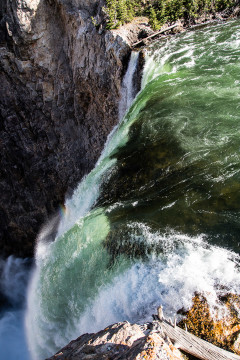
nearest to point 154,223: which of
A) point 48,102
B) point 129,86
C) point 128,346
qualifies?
point 128,346

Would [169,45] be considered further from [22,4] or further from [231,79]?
[22,4]

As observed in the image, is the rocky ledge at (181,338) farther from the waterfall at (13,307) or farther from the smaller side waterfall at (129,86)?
the smaller side waterfall at (129,86)

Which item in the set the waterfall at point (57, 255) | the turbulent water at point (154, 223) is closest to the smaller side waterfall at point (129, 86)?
the turbulent water at point (154, 223)

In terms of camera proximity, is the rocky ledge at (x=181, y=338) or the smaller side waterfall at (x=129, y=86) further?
the smaller side waterfall at (x=129, y=86)

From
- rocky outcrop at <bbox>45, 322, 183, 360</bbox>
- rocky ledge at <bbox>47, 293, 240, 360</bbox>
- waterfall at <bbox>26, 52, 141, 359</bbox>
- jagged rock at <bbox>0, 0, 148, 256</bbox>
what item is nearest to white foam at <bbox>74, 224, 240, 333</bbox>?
rocky ledge at <bbox>47, 293, 240, 360</bbox>

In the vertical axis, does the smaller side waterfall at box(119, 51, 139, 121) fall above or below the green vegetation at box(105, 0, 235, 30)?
below

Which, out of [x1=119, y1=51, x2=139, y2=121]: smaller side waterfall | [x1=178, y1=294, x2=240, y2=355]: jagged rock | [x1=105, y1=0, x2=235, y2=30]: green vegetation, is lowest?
[x1=178, y1=294, x2=240, y2=355]: jagged rock

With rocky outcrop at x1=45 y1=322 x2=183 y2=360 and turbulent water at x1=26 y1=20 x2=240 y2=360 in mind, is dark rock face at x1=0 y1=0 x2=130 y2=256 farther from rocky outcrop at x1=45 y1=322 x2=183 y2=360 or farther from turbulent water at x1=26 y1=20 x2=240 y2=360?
rocky outcrop at x1=45 y1=322 x2=183 y2=360
